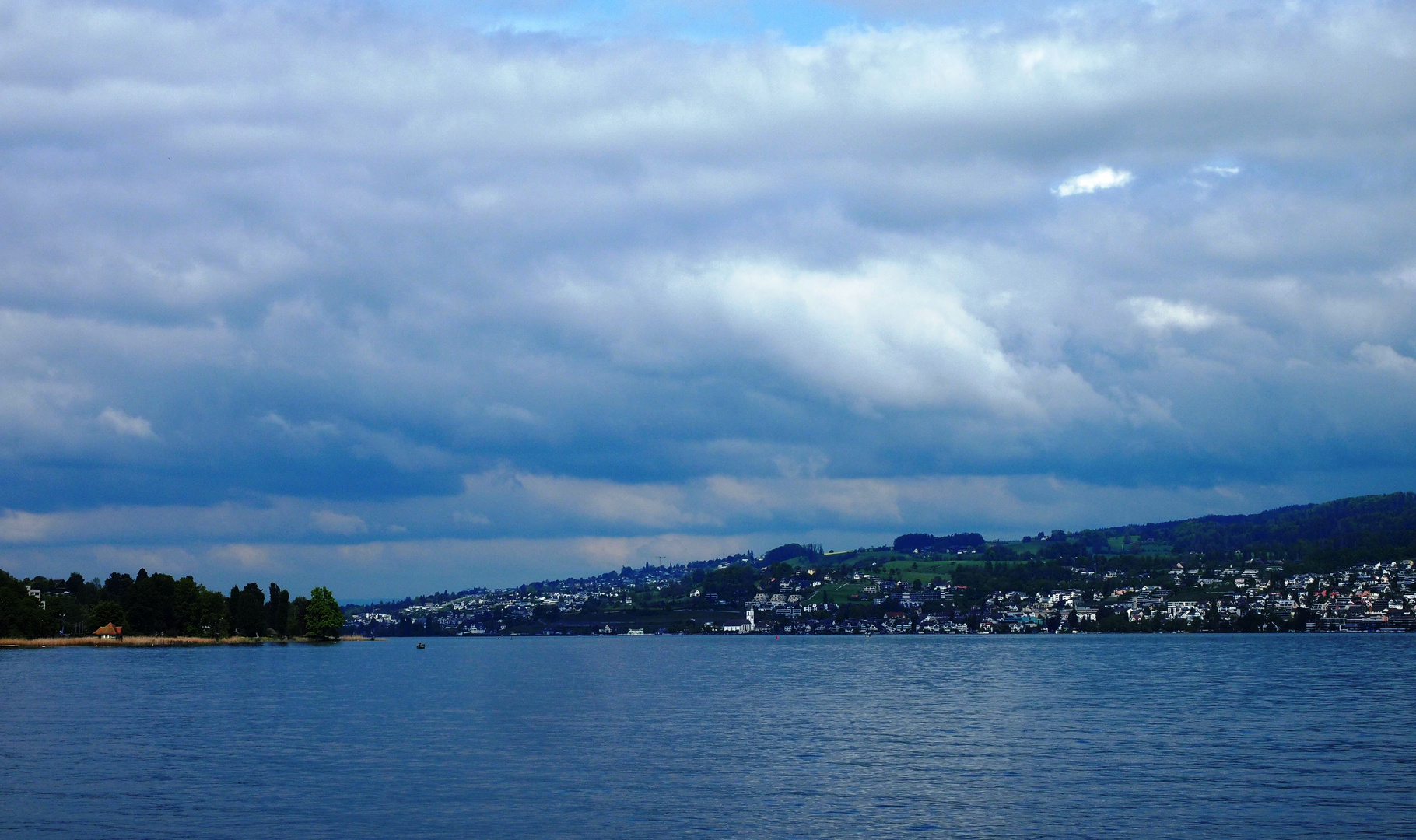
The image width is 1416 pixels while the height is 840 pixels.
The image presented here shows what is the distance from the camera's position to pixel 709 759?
191ft

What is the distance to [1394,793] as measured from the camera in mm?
46719

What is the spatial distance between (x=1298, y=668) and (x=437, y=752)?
4519 inches

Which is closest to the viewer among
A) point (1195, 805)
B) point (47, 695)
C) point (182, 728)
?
point (1195, 805)

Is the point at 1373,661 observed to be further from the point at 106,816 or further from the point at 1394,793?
the point at 106,816

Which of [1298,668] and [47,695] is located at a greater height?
[47,695]

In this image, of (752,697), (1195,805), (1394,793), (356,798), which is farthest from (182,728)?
(1394,793)

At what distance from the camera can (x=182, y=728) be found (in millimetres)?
72062

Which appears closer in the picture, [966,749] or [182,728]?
[966,749]

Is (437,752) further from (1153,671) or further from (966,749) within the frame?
(1153,671)

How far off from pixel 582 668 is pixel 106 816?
11667cm

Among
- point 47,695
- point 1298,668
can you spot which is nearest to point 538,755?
point 47,695

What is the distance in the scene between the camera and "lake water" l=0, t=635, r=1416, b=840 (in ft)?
136

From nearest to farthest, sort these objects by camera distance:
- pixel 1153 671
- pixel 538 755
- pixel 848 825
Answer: pixel 848 825 → pixel 538 755 → pixel 1153 671

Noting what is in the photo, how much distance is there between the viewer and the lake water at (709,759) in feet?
136
